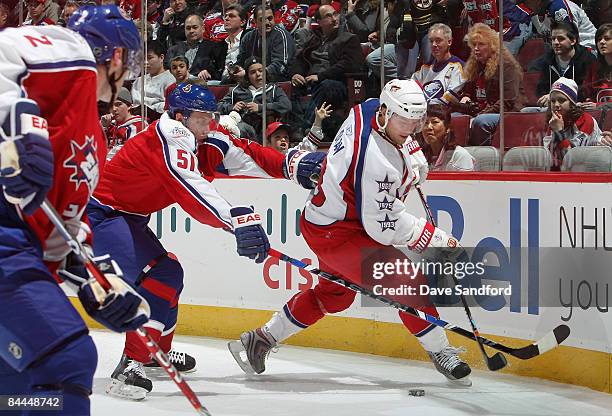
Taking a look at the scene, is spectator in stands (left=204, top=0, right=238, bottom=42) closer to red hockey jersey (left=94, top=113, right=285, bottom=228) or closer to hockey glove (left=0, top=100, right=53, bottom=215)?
red hockey jersey (left=94, top=113, right=285, bottom=228)

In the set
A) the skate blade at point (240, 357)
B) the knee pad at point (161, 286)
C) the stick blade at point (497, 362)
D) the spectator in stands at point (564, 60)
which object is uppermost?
the spectator in stands at point (564, 60)

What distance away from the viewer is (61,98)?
96.0 inches

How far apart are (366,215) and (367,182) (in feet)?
0.45

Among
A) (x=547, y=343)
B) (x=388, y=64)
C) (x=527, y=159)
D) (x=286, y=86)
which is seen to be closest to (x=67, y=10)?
(x=286, y=86)

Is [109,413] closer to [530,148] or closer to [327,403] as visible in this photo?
[327,403]

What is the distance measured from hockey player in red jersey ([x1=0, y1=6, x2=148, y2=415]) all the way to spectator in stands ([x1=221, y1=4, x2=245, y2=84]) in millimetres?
3570

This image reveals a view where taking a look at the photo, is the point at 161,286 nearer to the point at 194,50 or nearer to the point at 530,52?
the point at 530,52

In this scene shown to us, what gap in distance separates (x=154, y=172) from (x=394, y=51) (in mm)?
1692

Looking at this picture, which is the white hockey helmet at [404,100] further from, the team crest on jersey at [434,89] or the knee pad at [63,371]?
the knee pad at [63,371]

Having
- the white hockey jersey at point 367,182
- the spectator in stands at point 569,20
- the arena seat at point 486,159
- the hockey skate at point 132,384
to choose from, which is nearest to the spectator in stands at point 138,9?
the white hockey jersey at point 367,182

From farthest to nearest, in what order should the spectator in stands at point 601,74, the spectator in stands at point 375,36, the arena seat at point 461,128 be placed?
the spectator in stands at point 375,36 < the arena seat at point 461,128 < the spectator in stands at point 601,74

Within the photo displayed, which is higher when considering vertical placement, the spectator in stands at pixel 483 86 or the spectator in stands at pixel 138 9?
the spectator in stands at pixel 138 9

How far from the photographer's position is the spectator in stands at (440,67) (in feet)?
17.0

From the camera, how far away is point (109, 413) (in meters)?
3.99
